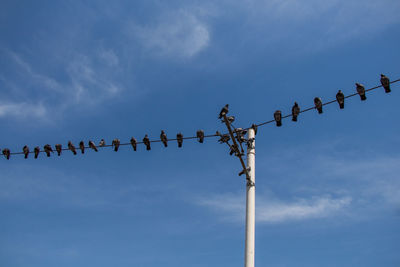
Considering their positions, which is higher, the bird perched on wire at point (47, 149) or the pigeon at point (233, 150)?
the bird perched on wire at point (47, 149)

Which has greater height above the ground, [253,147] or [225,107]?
[225,107]

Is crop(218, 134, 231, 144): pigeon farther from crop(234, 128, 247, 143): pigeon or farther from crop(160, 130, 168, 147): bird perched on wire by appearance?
crop(160, 130, 168, 147): bird perched on wire

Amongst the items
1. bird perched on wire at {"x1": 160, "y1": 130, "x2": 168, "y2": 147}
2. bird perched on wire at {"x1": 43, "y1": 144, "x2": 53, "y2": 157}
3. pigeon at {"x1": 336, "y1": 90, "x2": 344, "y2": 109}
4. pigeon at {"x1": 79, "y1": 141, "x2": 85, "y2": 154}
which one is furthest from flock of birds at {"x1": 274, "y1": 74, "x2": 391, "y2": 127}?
bird perched on wire at {"x1": 43, "y1": 144, "x2": 53, "y2": 157}

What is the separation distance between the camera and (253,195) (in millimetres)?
9234

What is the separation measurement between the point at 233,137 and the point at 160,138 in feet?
14.2

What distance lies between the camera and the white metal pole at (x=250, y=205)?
854 cm

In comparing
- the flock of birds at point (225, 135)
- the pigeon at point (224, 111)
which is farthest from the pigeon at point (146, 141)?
the pigeon at point (224, 111)

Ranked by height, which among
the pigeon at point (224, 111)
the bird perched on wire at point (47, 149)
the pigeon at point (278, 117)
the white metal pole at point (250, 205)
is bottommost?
the white metal pole at point (250, 205)

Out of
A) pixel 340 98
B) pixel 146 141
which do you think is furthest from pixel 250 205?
pixel 146 141

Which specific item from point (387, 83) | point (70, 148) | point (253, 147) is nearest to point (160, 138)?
point (70, 148)

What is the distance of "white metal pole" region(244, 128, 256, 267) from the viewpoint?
8539 millimetres

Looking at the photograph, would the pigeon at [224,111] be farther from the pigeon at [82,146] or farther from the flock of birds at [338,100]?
the pigeon at [82,146]

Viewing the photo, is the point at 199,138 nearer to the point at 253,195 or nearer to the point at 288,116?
the point at 288,116

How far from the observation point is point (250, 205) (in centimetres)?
908
